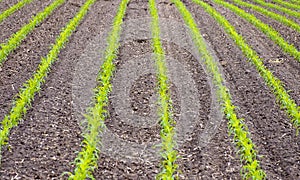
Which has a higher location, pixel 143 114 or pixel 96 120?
pixel 96 120

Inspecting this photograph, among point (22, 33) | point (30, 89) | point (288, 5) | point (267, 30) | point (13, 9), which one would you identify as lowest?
point (288, 5)

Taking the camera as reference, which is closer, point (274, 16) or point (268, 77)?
point (268, 77)

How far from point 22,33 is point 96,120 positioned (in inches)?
208

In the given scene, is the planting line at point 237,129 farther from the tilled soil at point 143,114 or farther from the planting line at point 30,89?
the planting line at point 30,89

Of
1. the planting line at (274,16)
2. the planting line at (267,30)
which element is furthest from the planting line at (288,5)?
the planting line at (267,30)

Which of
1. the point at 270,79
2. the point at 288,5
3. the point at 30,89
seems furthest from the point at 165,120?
the point at 288,5

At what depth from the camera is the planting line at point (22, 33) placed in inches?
375

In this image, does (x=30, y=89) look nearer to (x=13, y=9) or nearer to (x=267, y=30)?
(x=13, y=9)

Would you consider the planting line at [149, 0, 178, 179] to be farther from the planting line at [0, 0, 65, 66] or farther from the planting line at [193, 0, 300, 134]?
the planting line at [0, 0, 65, 66]

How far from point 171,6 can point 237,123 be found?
9.77 m

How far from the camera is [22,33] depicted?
426 inches

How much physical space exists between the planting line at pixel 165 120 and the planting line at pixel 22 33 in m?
3.39

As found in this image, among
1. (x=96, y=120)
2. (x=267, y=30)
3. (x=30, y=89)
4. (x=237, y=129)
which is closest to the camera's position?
(x=237, y=129)

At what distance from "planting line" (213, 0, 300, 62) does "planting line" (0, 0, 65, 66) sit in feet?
21.9
